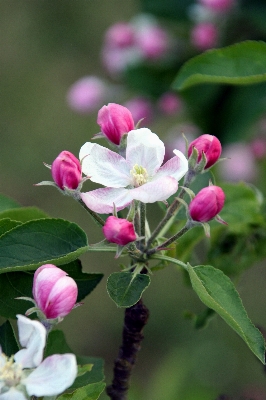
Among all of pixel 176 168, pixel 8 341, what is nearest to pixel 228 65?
pixel 176 168

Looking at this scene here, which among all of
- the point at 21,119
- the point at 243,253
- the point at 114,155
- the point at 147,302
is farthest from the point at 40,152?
the point at 114,155

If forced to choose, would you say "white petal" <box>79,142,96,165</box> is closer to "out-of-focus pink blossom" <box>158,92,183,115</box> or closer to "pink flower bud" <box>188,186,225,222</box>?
"pink flower bud" <box>188,186,225,222</box>

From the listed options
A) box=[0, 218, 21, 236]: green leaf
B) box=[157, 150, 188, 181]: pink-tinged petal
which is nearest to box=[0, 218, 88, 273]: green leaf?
box=[0, 218, 21, 236]: green leaf

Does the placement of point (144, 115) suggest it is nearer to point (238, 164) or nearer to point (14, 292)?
point (238, 164)

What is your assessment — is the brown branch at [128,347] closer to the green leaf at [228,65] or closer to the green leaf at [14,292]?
the green leaf at [14,292]

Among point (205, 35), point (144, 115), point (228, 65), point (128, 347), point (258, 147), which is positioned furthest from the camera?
point (258, 147)

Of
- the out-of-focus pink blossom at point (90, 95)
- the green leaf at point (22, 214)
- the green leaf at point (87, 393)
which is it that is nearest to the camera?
the green leaf at point (87, 393)

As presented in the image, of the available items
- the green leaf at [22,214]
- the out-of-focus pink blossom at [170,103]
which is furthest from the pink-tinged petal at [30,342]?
the out-of-focus pink blossom at [170,103]
